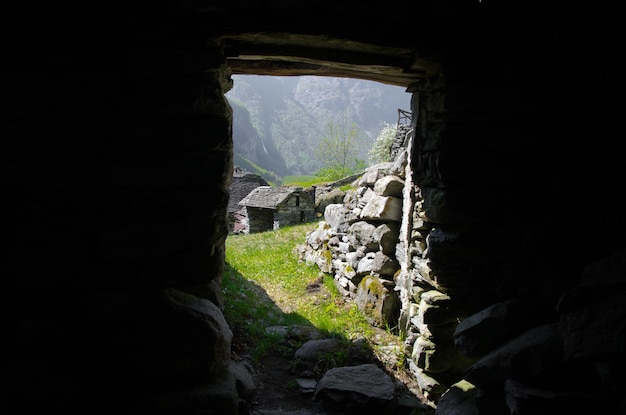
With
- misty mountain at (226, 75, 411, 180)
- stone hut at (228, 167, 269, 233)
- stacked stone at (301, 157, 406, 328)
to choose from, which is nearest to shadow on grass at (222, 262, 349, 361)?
stacked stone at (301, 157, 406, 328)

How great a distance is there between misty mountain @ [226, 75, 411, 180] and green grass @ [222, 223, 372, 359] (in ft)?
229

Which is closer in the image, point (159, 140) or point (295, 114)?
point (159, 140)

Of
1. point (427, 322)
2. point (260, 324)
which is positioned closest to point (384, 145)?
point (260, 324)

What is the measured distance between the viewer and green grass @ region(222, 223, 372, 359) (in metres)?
5.17

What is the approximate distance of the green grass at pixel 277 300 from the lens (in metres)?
5.17

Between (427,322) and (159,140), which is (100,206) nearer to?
(159,140)

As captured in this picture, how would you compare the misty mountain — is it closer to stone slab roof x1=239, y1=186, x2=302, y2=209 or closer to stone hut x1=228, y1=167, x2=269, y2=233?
stone hut x1=228, y1=167, x2=269, y2=233

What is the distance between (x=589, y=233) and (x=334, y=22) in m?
2.65

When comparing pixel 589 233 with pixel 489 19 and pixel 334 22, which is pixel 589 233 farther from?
pixel 334 22

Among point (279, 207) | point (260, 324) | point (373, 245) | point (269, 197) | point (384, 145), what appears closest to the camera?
point (260, 324)

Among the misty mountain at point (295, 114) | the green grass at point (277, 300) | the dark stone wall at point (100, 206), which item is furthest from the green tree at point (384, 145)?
the misty mountain at point (295, 114)

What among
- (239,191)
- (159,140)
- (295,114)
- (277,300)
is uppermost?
(295,114)

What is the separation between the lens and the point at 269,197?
20.1 m

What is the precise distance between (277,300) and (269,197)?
1324cm
